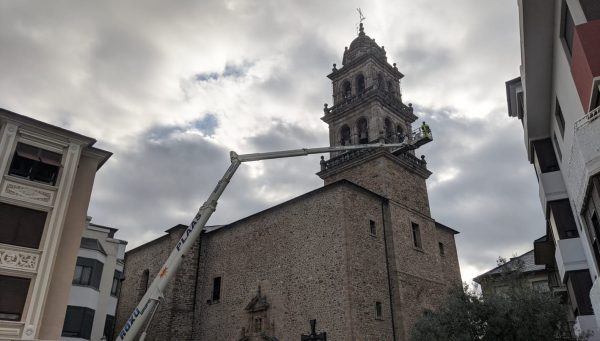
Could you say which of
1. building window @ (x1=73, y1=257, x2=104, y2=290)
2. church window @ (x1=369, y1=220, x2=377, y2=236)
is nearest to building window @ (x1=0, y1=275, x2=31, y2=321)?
building window @ (x1=73, y1=257, x2=104, y2=290)

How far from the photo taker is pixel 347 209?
63.8ft

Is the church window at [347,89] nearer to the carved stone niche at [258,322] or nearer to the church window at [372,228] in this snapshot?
the church window at [372,228]

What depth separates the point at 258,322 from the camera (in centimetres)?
2055

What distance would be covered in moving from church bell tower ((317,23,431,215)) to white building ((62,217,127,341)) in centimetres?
1259

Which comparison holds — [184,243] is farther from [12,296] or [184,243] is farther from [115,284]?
[115,284]

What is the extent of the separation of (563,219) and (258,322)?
14.1 meters

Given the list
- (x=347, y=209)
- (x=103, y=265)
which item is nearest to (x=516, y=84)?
(x=347, y=209)

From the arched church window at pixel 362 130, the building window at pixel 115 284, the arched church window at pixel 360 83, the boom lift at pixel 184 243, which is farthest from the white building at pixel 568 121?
the building window at pixel 115 284

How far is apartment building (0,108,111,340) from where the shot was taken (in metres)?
11.6

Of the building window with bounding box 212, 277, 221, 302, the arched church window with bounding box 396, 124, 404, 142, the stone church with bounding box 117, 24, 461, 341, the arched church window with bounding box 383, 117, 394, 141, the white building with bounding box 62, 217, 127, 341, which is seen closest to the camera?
the white building with bounding box 62, 217, 127, 341

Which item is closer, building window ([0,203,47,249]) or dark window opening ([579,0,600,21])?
dark window opening ([579,0,600,21])

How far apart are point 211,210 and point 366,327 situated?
8.59 meters

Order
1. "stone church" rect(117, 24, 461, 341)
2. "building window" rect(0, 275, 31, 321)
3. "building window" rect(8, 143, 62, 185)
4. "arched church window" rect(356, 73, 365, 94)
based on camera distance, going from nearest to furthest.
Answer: "building window" rect(0, 275, 31, 321) < "building window" rect(8, 143, 62, 185) < "stone church" rect(117, 24, 461, 341) < "arched church window" rect(356, 73, 365, 94)

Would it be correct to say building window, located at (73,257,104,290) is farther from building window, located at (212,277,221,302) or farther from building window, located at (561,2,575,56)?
building window, located at (561,2,575,56)
